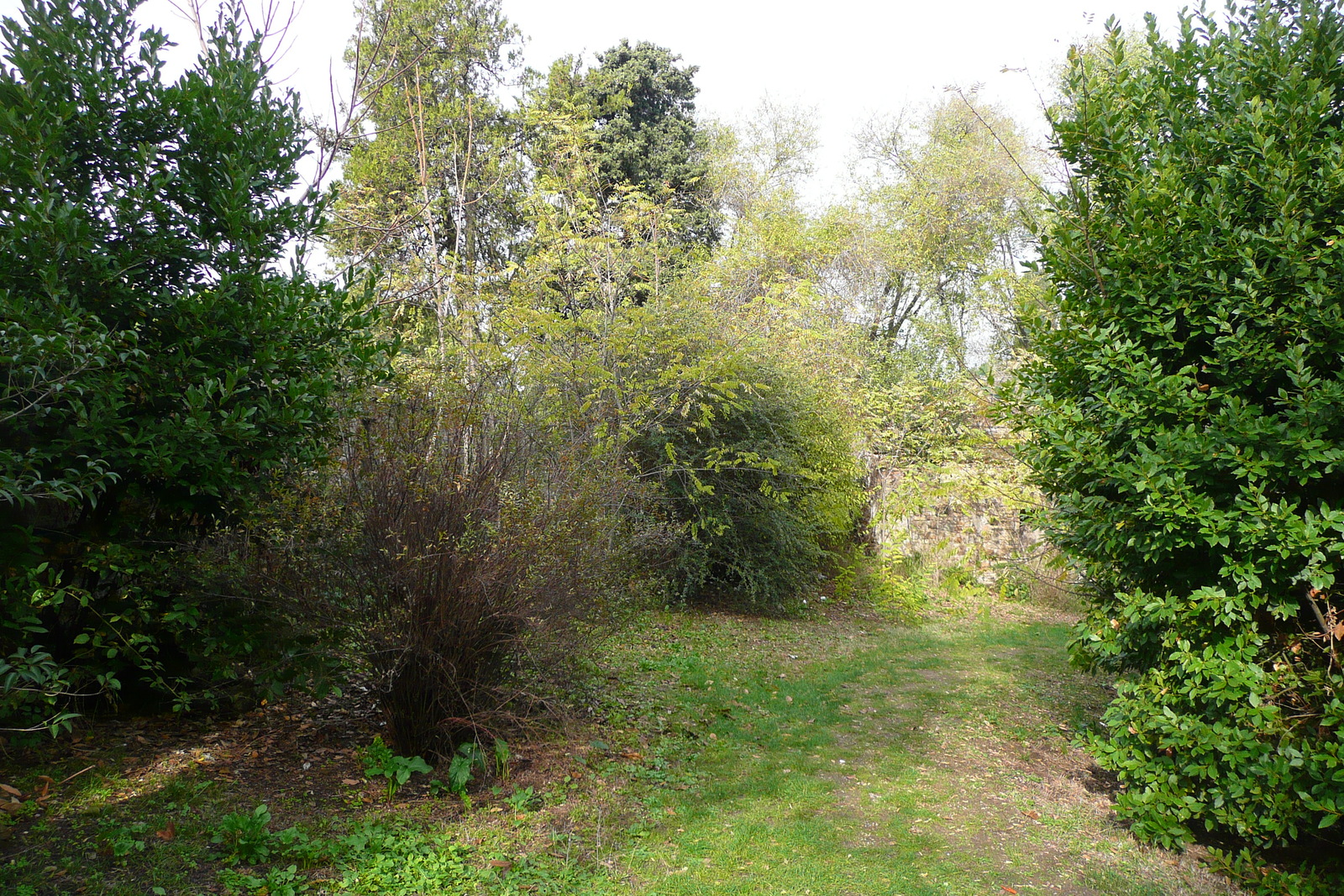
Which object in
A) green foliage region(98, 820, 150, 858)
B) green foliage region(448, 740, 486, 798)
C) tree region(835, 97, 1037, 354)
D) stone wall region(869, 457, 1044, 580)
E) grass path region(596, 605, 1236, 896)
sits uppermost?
tree region(835, 97, 1037, 354)

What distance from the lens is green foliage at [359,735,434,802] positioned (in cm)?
461

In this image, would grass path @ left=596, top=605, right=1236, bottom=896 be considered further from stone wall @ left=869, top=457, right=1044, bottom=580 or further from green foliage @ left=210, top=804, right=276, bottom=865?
stone wall @ left=869, top=457, right=1044, bottom=580

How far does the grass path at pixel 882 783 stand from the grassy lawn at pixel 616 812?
0.02 meters

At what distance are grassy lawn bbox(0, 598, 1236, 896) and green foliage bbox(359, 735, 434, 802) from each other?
0.29ft

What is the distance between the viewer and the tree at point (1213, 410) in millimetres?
3838

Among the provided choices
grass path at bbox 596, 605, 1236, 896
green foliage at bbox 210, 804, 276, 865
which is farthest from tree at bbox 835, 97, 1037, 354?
green foliage at bbox 210, 804, 276, 865

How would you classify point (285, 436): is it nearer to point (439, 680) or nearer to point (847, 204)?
point (439, 680)

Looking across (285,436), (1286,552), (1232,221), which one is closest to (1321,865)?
(1286,552)

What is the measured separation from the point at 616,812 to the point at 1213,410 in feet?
13.4

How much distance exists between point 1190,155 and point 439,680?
5.35m

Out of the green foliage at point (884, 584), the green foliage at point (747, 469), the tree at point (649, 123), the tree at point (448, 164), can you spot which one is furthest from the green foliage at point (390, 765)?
the tree at point (649, 123)

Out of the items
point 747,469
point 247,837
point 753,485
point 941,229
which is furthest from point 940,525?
point 247,837

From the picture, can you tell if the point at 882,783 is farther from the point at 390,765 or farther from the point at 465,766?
the point at 390,765

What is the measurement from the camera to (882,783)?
18.5 ft
